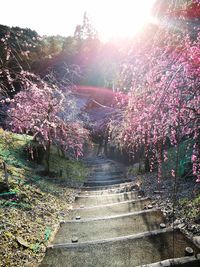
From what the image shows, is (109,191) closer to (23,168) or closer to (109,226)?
(23,168)

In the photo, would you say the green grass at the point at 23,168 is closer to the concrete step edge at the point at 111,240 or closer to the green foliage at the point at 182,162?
the concrete step edge at the point at 111,240

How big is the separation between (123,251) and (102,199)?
529 cm

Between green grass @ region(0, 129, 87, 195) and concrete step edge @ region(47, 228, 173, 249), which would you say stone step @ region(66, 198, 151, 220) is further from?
concrete step edge @ region(47, 228, 173, 249)

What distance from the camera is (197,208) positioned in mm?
6902

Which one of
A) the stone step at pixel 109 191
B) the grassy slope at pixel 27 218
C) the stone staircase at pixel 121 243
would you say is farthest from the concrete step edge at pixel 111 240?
the stone step at pixel 109 191

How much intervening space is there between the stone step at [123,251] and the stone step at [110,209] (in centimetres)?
251

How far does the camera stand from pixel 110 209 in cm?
893

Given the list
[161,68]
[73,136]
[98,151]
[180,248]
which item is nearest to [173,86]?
[161,68]

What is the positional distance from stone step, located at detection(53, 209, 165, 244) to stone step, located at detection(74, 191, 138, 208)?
2.51 meters

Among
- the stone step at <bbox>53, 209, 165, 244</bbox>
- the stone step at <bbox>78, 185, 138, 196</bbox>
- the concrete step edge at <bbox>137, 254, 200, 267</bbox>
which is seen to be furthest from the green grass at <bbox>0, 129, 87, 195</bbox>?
the concrete step edge at <bbox>137, 254, 200, 267</bbox>

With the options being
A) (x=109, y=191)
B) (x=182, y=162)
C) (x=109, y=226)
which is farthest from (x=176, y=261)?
(x=109, y=191)

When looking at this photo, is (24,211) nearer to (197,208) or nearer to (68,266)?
(68,266)

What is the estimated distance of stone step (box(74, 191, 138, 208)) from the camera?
1026cm

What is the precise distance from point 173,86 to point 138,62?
130 centimetres
